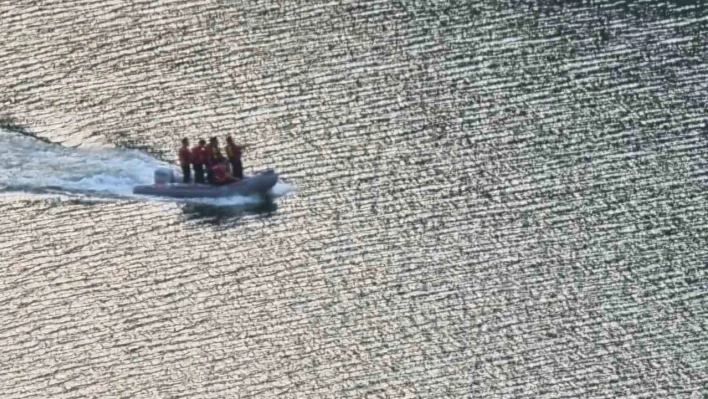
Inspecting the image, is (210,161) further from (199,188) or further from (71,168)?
(71,168)

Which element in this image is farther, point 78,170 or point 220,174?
point 78,170

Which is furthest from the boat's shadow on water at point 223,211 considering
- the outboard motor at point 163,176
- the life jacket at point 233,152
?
the life jacket at point 233,152

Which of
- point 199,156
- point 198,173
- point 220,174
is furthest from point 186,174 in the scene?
point 220,174

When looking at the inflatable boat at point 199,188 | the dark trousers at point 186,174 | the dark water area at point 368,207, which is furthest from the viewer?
the dark trousers at point 186,174

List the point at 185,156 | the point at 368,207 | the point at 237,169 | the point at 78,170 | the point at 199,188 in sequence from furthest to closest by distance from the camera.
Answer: the point at 78,170
the point at 237,169
the point at 368,207
the point at 185,156
the point at 199,188

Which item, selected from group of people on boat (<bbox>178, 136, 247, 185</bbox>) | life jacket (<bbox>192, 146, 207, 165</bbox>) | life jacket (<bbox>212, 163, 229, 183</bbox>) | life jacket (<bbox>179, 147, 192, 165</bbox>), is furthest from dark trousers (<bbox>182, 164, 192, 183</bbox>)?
life jacket (<bbox>212, 163, 229, 183</bbox>)

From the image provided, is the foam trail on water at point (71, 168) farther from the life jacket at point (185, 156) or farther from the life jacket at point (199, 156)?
the life jacket at point (199, 156)
